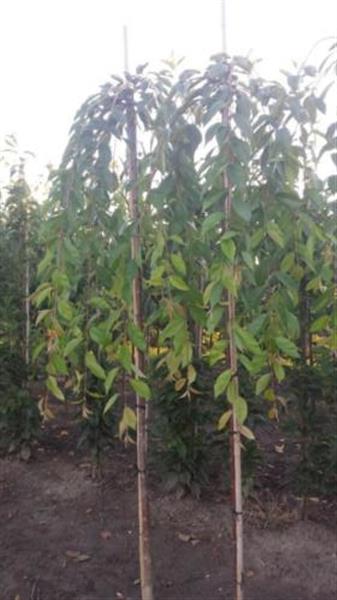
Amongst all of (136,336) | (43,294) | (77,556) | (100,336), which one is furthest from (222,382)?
(77,556)

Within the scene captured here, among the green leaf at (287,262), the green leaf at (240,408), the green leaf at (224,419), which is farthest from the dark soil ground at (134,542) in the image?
the green leaf at (287,262)

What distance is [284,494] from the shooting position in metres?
4.36

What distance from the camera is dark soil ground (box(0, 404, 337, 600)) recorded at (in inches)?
132

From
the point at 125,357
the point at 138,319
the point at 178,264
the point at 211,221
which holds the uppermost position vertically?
the point at 211,221

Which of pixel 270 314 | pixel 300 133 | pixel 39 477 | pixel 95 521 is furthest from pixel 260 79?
pixel 39 477

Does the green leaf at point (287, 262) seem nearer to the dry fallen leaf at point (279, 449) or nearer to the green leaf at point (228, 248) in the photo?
the green leaf at point (228, 248)

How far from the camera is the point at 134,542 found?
3.84 metres

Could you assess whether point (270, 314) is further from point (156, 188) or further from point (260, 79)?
point (260, 79)

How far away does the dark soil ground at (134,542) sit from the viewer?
11.0 feet

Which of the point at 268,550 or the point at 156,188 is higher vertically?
the point at 156,188

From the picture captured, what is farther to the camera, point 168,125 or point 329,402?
point 329,402

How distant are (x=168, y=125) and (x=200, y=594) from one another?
94.4 inches

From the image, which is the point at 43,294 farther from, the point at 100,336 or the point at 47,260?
the point at 100,336

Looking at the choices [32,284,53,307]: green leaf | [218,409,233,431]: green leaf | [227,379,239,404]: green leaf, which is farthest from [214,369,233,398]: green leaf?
[32,284,53,307]: green leaf
